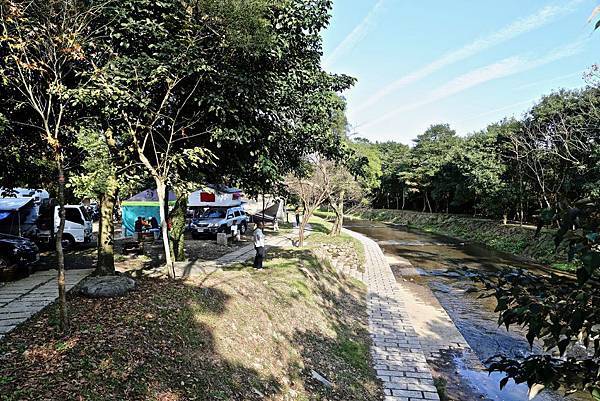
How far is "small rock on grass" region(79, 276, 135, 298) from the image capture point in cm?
723

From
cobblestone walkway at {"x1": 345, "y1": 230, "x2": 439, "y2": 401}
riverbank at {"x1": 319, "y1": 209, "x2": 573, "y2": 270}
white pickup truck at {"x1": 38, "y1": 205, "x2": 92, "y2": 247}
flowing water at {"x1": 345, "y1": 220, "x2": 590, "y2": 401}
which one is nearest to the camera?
cobblestone walkway at {"x1": 345, "y1": 230, "x2": 439, "y2": 401}

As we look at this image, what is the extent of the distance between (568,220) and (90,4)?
7539 mm

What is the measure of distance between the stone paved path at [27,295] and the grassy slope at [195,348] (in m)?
0.32

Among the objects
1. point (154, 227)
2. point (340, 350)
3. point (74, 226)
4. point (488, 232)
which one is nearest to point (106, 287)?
point (340, 350)

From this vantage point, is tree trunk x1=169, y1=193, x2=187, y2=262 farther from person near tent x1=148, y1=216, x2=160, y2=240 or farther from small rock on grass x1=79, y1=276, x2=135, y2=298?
person near tent x1=148, y1=216, x2=160, y2=240

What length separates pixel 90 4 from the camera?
21.7ft

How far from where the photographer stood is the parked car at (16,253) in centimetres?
950

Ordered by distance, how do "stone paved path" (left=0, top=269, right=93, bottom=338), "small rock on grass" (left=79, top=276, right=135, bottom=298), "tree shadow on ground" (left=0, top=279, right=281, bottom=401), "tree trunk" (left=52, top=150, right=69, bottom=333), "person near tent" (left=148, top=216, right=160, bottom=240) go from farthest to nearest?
Answer: "person near tent" (left=148, top=216, right=160, bottom=240), "small rock on grass" (left=79, top=276, right=135, bottom=298), "stone paved path" (left=0, top=269, right=93, bottom=338), "tree trunk" (left=52, top=150, right=69, bottom=333), "tree shadow on ground" (left=0, top=279, right=281, bottom=401)

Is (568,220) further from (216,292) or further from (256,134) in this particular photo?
(256,134)

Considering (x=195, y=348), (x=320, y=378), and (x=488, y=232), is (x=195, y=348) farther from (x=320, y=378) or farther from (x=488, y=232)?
(x=488, y=232)

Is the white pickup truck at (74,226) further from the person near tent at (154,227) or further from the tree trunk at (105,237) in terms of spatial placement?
the tree trunk at (105,237)

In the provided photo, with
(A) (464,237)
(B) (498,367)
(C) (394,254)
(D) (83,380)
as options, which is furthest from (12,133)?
(A) (464,237)

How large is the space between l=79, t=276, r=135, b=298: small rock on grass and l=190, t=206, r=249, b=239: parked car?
14925 millimetres

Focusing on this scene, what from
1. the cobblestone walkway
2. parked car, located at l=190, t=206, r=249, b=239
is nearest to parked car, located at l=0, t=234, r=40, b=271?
the cobblestone walkway
